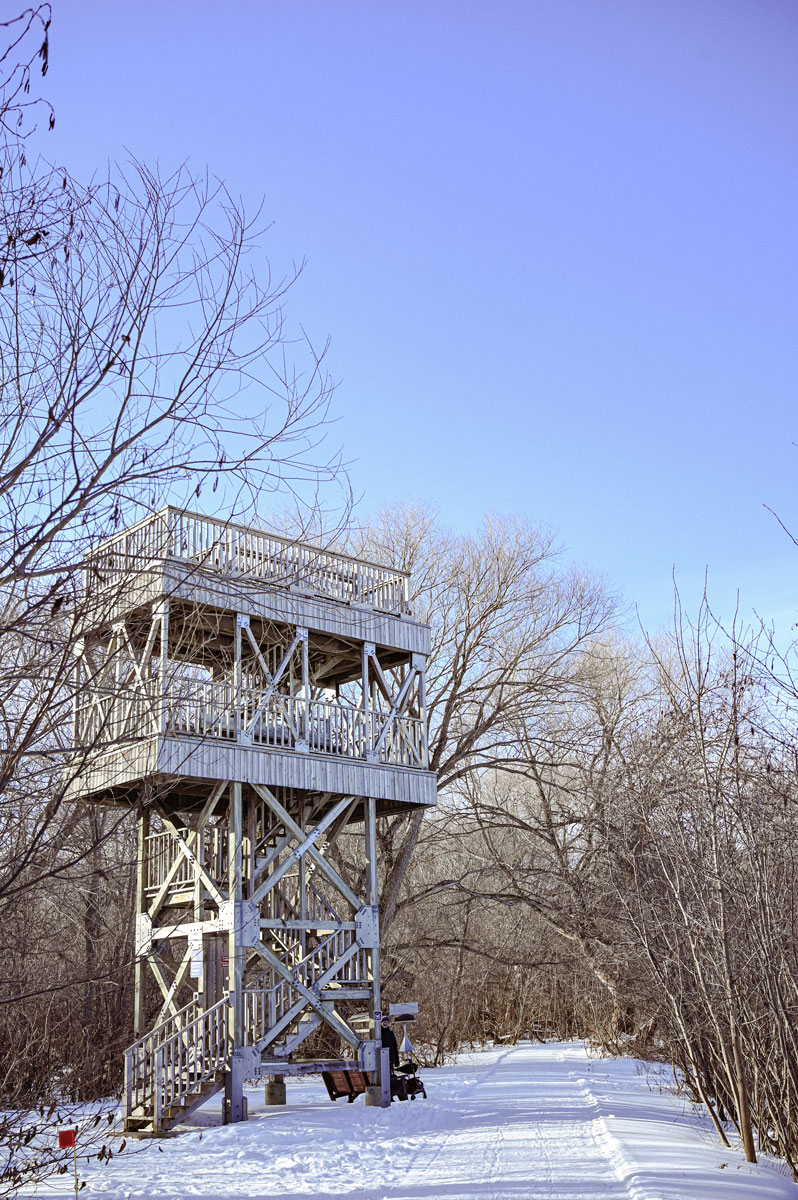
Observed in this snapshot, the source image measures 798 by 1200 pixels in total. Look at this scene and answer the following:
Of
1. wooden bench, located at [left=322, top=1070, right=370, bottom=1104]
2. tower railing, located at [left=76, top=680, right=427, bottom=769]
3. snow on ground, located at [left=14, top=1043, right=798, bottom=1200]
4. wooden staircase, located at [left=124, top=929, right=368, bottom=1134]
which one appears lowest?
snow on ground, located at [left=14, top=1043, right=798, bottom=1200]

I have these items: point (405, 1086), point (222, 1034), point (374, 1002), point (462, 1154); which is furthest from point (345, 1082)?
point (462, 1154)

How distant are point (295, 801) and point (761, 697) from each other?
457 inches

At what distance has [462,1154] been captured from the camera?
13625 mm

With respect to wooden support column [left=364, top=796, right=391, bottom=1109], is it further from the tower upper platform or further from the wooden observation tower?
the tower upper platform

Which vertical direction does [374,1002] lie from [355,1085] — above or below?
above

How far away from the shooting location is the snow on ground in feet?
35.6

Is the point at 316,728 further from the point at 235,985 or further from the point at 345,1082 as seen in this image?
the point at 345,1082

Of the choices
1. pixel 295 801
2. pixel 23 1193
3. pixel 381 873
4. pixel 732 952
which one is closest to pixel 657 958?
pixel 732 952

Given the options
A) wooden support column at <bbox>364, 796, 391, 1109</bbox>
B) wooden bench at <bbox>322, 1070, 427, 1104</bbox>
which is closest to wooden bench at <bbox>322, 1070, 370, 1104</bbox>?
wooden bench at <bbox>322, 1070, 427, 1104</bbox>

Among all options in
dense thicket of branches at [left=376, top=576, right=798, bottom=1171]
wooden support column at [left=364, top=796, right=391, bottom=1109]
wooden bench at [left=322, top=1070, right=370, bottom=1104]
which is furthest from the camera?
wooden support column at [left=364, top=796, right=391, bottom=1109]

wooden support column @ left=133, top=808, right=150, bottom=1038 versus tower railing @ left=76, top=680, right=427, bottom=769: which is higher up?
tower railing @ left=76, top=680, right=427, bottom=769

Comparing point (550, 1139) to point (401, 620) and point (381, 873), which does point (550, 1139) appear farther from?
point (381, 873)

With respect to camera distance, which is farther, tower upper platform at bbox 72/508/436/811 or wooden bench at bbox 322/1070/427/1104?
wooden bench at bbox 322/1070/427/1104

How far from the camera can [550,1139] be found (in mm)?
14305
